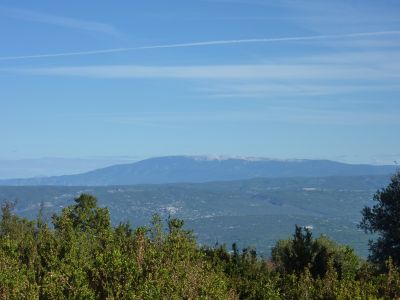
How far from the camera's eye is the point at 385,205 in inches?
2746

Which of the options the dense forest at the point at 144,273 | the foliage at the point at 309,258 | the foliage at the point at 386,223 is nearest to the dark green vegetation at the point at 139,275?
the dense forest at the point at 144,273

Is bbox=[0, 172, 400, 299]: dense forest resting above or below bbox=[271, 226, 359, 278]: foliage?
above

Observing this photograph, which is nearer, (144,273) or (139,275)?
(139,275)

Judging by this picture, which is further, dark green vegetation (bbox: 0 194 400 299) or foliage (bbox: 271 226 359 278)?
foliage (bbox: 271 226 359 278)

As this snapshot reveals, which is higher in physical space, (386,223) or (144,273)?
(144,273)

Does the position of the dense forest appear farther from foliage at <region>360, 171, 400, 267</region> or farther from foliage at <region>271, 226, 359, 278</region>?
foliage at <region>360, 171, 400, 267</region>

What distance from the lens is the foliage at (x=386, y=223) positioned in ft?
213

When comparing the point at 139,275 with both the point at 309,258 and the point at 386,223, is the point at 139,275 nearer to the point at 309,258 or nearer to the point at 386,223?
the point at 309,258

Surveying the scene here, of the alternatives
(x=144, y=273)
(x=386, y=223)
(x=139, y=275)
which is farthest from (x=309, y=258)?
(x=139, y=275)

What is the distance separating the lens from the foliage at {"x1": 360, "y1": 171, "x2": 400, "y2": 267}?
6481 cm

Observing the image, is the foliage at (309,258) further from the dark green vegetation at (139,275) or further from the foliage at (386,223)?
the foliage at (386,223)

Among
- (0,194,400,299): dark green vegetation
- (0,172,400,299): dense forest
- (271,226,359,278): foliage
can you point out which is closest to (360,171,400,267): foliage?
(271,226,359,278): foliage

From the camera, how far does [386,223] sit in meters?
67.8

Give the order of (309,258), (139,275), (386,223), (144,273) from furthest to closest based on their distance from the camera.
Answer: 1. (386,223)
2. (309,258)
3. (144,273)
4. (139,275)
